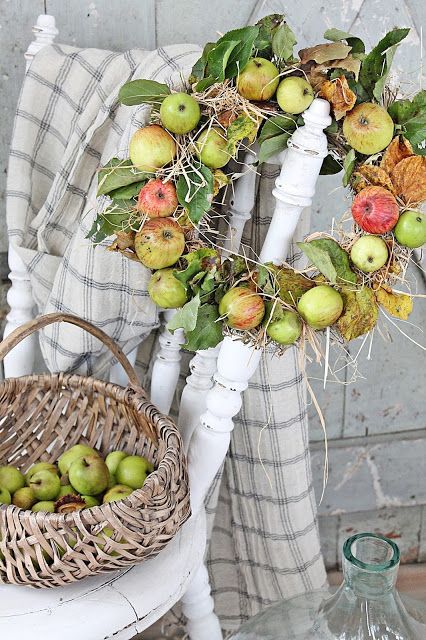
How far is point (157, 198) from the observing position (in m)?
0.81

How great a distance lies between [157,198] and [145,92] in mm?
112

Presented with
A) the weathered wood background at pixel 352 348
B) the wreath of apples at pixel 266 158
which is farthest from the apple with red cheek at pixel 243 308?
the weathered wood background at pixel 352 348

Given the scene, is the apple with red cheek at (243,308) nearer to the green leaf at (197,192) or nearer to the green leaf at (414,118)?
the green leaf at (197,192)

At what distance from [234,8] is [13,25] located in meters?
0.33

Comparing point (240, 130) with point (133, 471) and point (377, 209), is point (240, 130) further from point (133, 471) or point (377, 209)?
point (133, 471)

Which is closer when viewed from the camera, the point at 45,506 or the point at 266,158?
the point at 266,158

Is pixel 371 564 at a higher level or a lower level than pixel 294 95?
lower

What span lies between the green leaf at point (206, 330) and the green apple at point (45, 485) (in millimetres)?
263

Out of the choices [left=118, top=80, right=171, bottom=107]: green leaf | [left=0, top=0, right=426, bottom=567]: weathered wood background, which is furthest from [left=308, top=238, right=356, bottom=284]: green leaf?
[left=0, top=0, right=426, bottom=567]: weathered wood background

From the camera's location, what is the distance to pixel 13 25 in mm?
1187

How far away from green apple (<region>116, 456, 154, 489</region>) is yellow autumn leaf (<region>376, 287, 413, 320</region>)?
366 millimetres

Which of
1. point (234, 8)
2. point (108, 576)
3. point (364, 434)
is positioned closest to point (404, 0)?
point (234, 8)

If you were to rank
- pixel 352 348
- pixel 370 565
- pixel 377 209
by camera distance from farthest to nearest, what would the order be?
pixel 352 348, pixel 377 209, pixel 370 565

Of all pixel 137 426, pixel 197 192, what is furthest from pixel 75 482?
pixel 197 192
